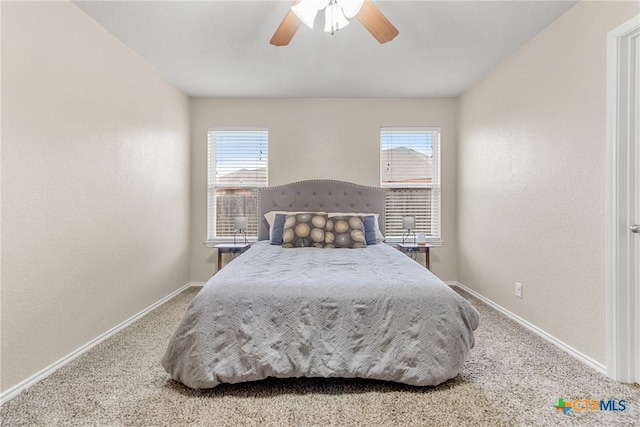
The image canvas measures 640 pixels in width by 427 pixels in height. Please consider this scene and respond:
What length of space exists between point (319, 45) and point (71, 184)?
87.9 inches

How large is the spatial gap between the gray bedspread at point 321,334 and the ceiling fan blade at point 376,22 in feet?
5.35

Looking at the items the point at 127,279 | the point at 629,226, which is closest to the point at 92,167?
the point at 127,279

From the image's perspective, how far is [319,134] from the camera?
3.98 meters

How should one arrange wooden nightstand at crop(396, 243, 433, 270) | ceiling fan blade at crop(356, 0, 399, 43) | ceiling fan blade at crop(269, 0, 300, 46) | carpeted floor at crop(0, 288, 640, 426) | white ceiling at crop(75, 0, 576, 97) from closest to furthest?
carpeted floor at crop(0, 288, 640, 426) → ceiling fan blade at crop(356, 0, 399, 43) → ceiling fan blade at crop(269, 0, 300, 46) → white ceiling at crop(75, 0, 576, 97) → wooden nightstand at crop(396, 243, 433, 270)

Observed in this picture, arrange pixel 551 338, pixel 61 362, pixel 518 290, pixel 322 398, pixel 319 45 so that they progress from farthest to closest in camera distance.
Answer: pixel 518 290 < pixel 319 45 < pixel 551 338 < pixel 61 362 < pixel 322 398

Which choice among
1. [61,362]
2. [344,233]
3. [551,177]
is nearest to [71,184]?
[61,362]

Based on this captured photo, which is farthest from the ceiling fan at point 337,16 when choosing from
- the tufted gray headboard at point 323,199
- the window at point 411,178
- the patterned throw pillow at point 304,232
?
the window at point 411,178

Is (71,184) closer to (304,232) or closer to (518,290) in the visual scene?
(304,232)

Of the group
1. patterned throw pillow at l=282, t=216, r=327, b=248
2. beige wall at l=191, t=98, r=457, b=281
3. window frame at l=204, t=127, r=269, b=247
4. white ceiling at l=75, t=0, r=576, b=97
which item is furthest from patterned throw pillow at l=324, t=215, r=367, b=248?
white ceiling at l=75, t=0, r=576, b=97

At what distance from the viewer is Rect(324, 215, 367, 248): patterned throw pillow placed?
124 inches

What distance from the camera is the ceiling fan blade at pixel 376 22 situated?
5.86 ft

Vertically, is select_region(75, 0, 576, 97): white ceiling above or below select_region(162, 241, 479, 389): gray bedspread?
above

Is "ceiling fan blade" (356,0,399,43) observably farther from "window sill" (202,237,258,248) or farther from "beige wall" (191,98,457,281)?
"window sill" (202,237,258,248)

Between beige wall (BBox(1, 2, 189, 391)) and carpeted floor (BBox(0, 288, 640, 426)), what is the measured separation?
1.25 feet
